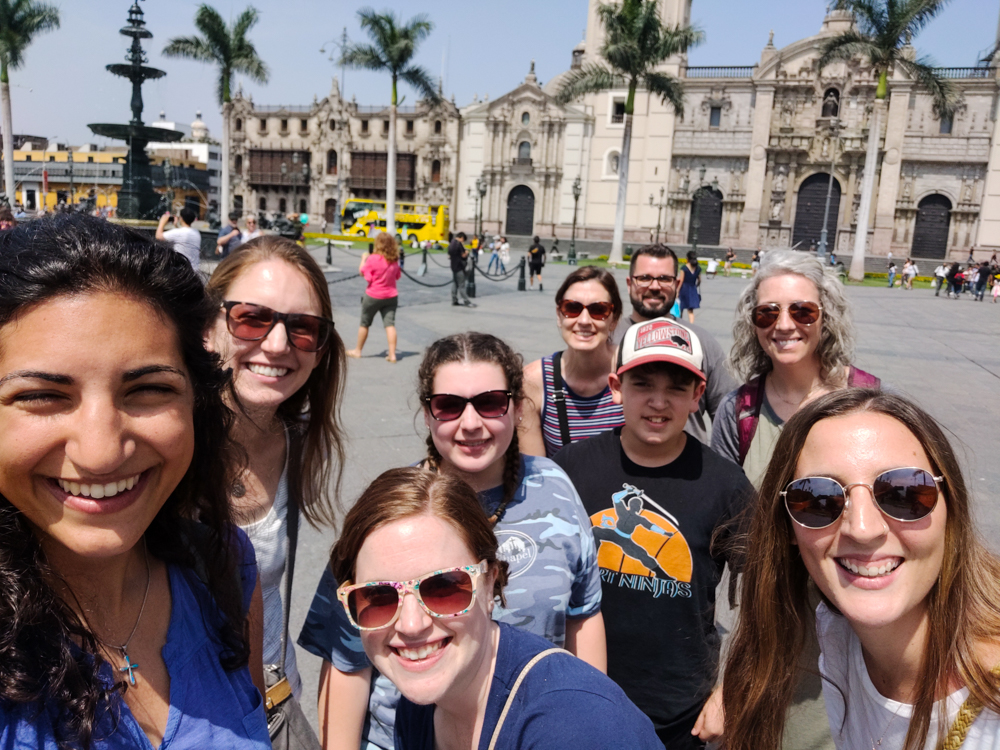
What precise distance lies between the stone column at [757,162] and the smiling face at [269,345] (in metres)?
44.8

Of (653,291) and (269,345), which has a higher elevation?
(653,291)

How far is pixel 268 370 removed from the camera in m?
2.30

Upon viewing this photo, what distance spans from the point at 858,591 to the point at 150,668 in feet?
4.75

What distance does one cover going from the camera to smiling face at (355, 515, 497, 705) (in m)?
1.42

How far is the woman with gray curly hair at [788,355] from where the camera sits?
296 centimetres

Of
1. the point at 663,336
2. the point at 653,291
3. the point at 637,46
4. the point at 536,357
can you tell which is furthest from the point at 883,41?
the point at 663,336

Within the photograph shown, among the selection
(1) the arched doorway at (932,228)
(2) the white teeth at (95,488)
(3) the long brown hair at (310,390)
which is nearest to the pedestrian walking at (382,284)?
(3) the long brown hair at (310,390)

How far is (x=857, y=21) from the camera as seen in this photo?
27.6 metres

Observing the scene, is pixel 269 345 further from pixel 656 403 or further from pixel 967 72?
pixel 967 72

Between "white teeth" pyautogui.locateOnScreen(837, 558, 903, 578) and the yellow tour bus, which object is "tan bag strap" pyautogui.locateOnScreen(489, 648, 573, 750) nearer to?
"white teeth" pyautogui.locateOnScreen(837, 558, 903, 578)

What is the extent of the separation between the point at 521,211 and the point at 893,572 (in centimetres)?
5069

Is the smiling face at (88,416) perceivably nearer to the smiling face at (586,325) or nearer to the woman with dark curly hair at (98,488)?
the woman with dark curly hair at (98,488)

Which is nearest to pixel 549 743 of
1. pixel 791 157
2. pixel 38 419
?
pixel 38 419

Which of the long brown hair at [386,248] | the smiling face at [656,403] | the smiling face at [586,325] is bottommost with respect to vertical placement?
the smiling face at [656,403]
